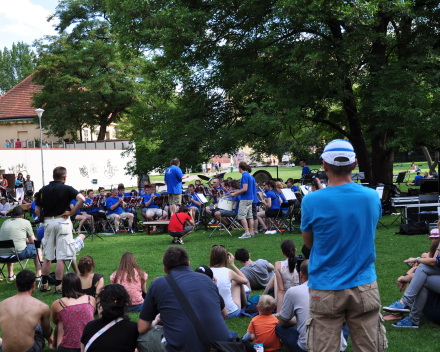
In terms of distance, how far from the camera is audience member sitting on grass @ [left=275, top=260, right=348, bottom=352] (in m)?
4.78

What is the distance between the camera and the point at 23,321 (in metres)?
4.78

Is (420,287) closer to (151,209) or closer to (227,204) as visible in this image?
(227,204)

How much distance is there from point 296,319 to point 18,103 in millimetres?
51213

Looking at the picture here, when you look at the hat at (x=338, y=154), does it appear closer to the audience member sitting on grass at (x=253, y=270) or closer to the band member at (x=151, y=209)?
the audience member sitting on grass at (x=253, y=270)

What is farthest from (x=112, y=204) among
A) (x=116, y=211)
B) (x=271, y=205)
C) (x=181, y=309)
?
(x=181, y=309)

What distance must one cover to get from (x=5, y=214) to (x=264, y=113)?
1348 centimetres

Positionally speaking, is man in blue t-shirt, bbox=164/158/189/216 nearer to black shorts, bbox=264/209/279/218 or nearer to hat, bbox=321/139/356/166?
black shorts, bbox=264/209/279/218

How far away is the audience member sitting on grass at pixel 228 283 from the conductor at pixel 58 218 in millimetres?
2731

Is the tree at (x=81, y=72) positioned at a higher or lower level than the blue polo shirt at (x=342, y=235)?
higher

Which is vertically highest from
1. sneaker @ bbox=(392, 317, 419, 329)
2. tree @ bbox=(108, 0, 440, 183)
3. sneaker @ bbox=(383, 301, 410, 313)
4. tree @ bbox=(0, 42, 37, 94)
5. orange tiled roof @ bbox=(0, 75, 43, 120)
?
tree @ bbox=(0, 42, 37, 94)

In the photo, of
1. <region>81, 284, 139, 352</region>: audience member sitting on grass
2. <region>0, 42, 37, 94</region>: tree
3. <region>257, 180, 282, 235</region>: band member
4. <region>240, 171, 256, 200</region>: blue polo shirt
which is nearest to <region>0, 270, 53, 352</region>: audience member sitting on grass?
<region>81, 284, 139, 352</region>: audience member sitting on grass

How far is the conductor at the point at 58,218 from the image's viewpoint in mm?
7723

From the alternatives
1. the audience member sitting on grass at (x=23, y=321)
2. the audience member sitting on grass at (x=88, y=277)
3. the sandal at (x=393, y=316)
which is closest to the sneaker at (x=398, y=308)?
the sandal at (x=393, y=316)

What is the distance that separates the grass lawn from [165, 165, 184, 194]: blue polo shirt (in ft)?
4.94
